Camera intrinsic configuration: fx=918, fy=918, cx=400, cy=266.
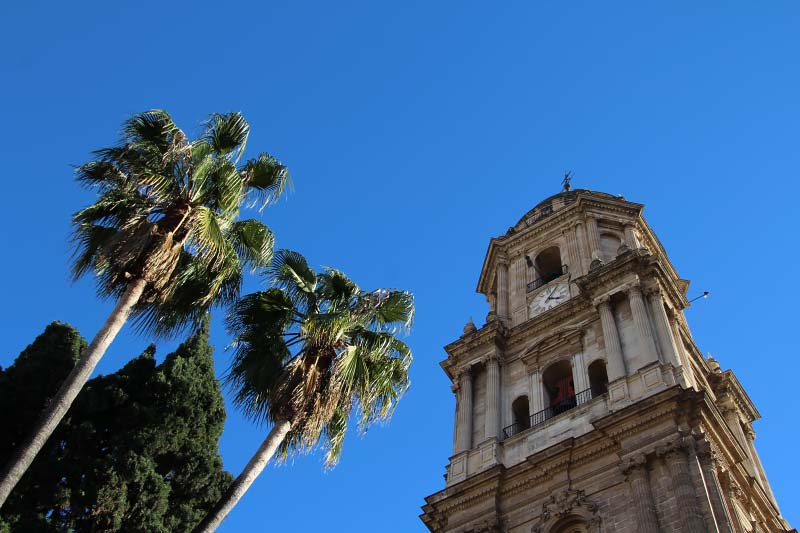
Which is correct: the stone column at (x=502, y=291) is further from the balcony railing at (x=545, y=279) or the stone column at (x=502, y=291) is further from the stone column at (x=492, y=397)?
the stone column at (x=492, y=397)

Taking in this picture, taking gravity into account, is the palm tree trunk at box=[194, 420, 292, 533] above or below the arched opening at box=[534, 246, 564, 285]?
below

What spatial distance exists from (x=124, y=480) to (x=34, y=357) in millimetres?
3549

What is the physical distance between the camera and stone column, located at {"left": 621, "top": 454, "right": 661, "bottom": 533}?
21297 millimetres

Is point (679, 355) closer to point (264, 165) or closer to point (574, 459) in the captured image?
point (574, 459)

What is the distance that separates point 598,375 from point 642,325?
221 cm

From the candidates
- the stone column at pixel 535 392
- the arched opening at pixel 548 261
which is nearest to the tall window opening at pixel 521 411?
the stone column at pixel 535 392

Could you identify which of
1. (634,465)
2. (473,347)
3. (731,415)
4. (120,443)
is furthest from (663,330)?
(120,443)

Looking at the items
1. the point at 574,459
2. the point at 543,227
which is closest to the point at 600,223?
the point at 543,227

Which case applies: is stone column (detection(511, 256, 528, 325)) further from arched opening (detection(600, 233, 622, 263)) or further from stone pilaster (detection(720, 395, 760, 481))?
stone pilaster (detection(720, 395, 760, 481))

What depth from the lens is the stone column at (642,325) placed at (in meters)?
26.8

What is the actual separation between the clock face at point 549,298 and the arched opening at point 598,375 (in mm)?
4214

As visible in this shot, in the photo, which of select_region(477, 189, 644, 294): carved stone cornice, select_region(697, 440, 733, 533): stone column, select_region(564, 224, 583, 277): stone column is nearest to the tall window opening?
select_region(564, 224, 583, 277): stone column

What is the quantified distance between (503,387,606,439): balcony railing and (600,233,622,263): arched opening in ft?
25.8

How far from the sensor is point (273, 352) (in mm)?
17047
